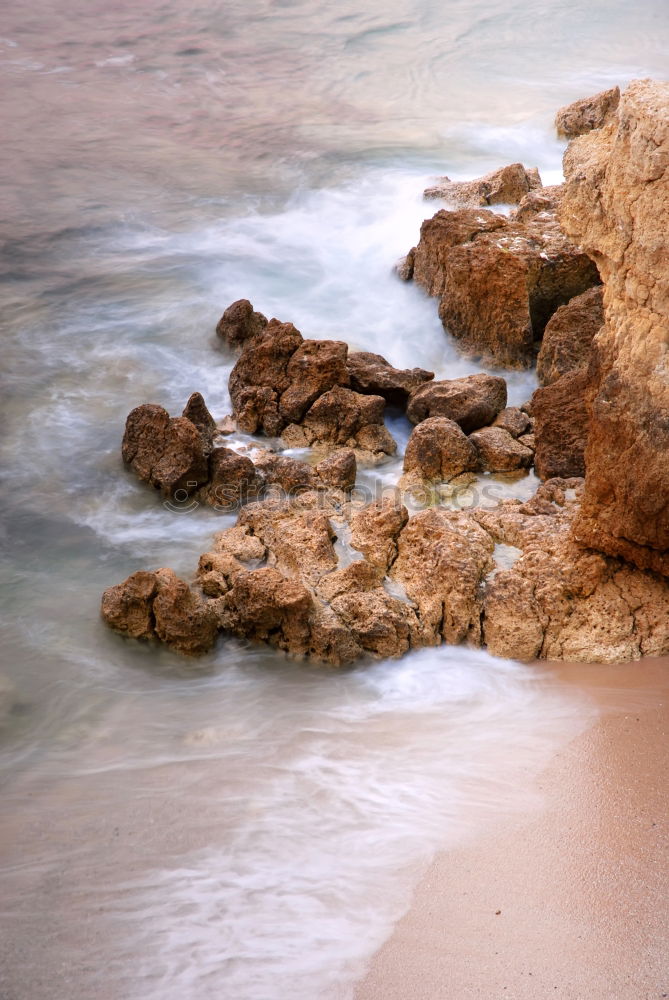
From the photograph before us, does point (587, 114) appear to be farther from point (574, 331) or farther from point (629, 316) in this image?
point (629, 316)

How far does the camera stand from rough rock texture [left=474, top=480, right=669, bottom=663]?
3.95m

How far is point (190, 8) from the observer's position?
1323 centimetres

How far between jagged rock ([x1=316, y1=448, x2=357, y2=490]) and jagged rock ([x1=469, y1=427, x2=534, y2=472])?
0.67 m

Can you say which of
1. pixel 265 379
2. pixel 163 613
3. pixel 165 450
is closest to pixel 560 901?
pixel 163 613

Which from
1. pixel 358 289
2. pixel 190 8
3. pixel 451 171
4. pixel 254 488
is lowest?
pixel 254 488

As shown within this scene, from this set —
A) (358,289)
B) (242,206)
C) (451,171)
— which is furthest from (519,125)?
(358,289)

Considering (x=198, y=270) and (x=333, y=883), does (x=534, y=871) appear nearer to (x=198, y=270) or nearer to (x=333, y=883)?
(x=333, y=883)

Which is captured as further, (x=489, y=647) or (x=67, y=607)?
(x=67, y=607)

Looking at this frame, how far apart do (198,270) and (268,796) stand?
17.8 ft

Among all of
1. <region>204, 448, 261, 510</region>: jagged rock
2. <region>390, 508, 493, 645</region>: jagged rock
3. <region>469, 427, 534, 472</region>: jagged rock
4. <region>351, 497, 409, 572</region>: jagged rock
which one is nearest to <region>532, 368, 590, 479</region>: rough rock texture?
<region>469, 427, 534, 472</region>: jagged rock

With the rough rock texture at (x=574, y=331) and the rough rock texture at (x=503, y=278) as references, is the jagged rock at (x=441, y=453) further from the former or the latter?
the rough rock texture at (x=503, y=278)

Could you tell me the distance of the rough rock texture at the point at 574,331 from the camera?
548 centimetres

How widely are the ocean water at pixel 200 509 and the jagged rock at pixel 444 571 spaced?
0.47ft

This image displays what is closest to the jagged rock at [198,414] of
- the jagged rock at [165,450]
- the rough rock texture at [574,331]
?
the jagged rock at [165,450]
